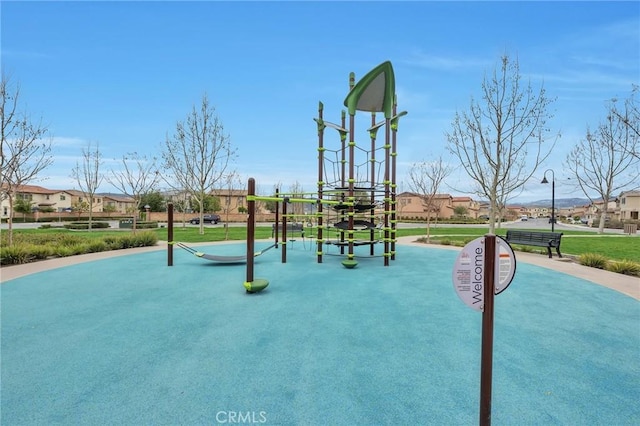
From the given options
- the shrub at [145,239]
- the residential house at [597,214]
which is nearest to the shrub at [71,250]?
the shrub at [145,239]

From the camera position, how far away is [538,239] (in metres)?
11.3

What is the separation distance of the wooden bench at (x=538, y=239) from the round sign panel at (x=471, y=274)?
1063cm

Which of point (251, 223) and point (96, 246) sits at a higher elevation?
point (251, 223)

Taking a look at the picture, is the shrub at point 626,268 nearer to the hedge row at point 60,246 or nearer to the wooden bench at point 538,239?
the wooden bench at point 538,239

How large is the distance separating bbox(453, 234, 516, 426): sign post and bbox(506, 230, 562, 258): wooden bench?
Result: 1058 centimetres

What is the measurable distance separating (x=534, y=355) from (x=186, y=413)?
340 cm

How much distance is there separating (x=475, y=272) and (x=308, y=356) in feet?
6.62

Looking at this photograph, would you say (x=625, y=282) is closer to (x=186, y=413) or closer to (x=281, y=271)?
(x=281, y=271)

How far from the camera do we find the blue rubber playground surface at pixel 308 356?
248cm

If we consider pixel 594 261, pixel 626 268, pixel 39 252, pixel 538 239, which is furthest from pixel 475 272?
pixel 39 252

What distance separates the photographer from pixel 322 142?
9461 millimetres

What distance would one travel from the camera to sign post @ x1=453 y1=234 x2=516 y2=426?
198cm

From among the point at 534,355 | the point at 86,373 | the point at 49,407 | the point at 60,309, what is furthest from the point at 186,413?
the point at 60,309

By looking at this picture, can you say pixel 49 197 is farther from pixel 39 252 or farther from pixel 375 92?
pixel 375 92
